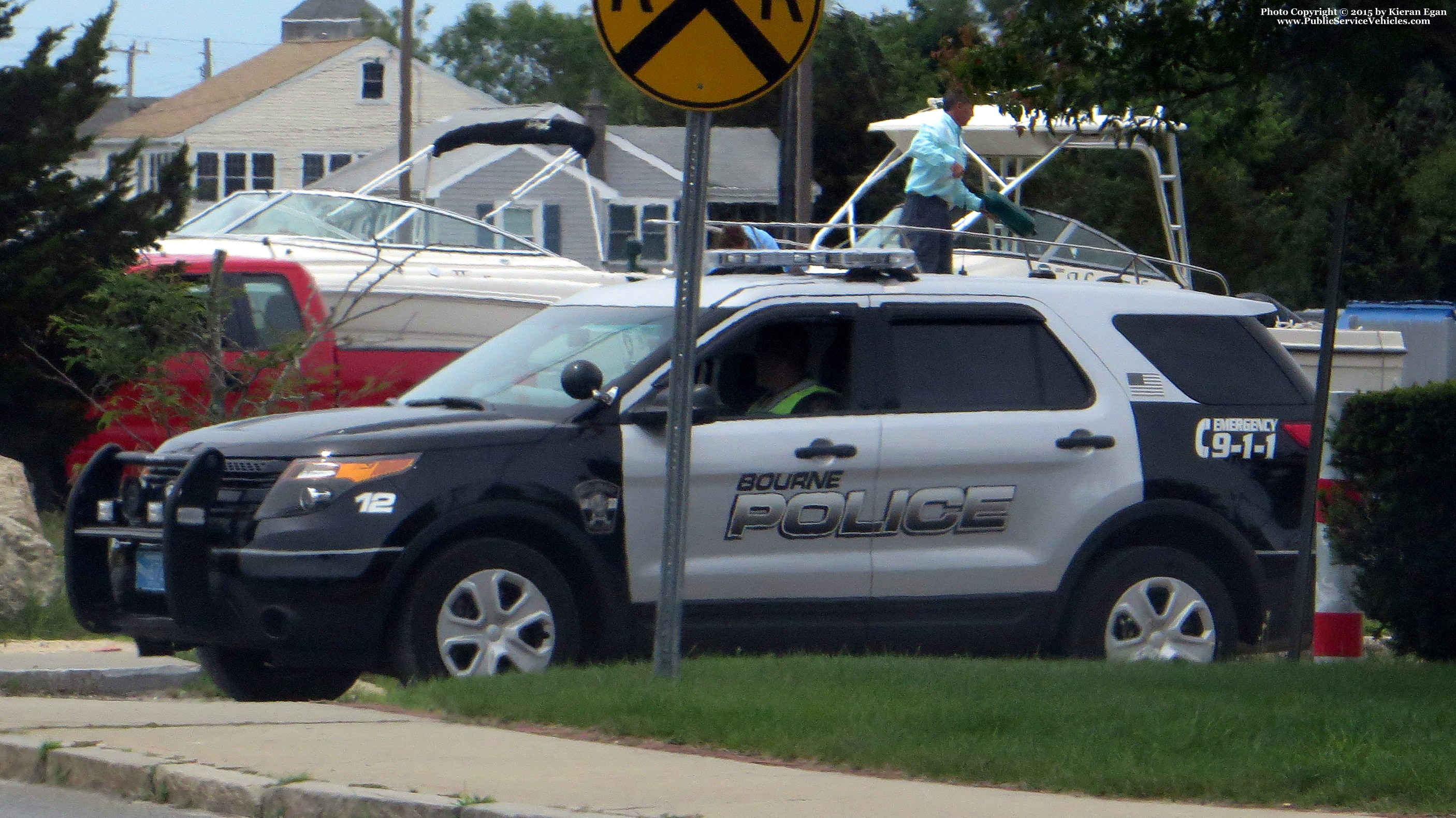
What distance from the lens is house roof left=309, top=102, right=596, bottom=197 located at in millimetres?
37438

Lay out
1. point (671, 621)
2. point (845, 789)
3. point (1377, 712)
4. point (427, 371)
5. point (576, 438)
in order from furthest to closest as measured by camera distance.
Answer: point (427, 371) < point (576, 438) < point (671, 621) < point (1377, 712) < point (845, 789)

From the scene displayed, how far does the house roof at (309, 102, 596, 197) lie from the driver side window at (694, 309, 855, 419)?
23.6 meters

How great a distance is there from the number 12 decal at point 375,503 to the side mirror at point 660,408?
109 centimetres

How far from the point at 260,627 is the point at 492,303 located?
29.0 ft

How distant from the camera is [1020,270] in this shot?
1627 centimetres

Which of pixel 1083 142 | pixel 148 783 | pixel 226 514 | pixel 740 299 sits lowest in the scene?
pixel 148 783

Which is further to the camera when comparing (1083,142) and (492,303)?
(1083,142)

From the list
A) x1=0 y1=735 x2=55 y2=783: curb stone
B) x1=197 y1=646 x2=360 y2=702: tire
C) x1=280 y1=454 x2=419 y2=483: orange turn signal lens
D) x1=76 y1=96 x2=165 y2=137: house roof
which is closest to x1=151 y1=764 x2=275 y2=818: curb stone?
x1=0 y1=735 x2=55 y2=783: curb stone

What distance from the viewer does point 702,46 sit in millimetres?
7855

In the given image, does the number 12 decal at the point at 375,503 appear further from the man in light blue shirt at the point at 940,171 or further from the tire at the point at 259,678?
the man in light blue shirt at the point at 940,171

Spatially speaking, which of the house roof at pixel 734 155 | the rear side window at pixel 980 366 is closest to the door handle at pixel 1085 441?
the rear side window at pixel 980 366

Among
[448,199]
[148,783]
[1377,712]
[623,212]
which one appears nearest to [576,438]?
[148,783]

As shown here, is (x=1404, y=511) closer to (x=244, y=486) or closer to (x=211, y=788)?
(x=244, y=486)

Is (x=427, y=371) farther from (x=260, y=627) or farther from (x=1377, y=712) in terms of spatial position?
(x=1377, y=712)
